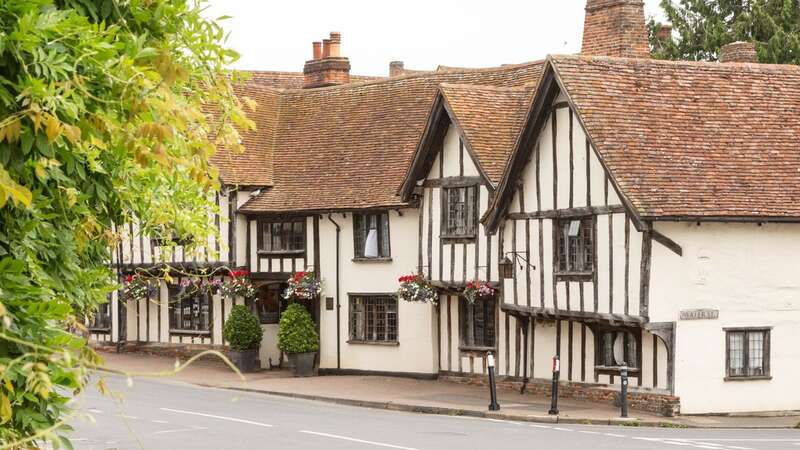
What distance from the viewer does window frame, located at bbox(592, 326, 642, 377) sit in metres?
28.1

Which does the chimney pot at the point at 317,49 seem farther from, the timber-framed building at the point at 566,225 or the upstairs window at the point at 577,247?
the upstairs window at the point at 577,247

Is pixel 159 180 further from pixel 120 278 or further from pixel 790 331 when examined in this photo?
pixel 120 278

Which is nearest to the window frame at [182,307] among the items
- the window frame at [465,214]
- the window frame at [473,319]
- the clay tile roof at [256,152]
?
the clay tile roof at [256,152]

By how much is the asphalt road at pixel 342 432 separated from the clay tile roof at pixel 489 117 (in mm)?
6420

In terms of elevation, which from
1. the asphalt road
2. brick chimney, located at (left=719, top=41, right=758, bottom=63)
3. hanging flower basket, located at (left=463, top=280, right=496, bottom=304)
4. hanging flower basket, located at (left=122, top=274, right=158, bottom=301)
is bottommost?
the asphalt road

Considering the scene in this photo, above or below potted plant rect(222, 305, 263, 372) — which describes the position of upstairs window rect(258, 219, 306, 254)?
above

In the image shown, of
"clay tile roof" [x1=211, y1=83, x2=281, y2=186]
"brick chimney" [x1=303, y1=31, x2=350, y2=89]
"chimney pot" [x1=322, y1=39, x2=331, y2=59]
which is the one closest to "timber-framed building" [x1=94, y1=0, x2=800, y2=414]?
"clay tile roof" [x1=211, y1=83, x2=281, y2=186]

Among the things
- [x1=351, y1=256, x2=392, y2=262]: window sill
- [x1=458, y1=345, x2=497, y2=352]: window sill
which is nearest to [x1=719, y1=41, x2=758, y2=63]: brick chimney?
[x1=351, y1=256, x2=392, y2=262]: window sill

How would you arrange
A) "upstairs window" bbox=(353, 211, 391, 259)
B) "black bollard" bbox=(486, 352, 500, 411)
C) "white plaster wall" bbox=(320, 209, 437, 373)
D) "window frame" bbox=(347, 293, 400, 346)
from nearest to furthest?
"black bollard" bbox=(486, 352, 500, 411), "white plaster wall" bbox=(320, 209, 437, 373), "window frame" bbox=(347, 293, 400, 346), "upstairs window" bbox=(353, 211, 391, 259)

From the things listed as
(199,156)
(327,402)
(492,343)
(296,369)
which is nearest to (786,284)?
(492,343)

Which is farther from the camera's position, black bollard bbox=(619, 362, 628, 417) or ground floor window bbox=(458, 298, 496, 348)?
ground floor window bbox=(458, 298, 496, 348)

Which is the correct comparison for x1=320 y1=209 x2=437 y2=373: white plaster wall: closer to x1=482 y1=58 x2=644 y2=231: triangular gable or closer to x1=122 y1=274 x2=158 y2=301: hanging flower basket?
x1=482 y1=58 x2=644 y2=231: triangular gable

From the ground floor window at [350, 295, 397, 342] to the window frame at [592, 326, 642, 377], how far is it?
307 inches

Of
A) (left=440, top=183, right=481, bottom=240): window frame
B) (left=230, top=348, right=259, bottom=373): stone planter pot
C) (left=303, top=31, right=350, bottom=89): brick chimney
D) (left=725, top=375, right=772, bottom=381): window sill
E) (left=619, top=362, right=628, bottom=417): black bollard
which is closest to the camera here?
(left=619, top=362, right=628, bottom=417): black bollard
